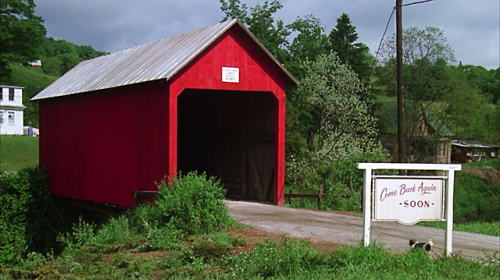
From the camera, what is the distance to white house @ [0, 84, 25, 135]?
6314 cm

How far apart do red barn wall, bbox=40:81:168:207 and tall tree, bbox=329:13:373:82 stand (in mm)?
34632

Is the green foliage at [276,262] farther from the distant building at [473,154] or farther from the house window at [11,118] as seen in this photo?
the house window at [11,118]

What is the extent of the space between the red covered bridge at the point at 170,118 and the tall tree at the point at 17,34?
2238 cm

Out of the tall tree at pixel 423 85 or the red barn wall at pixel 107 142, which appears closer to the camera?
the red barn wall at pixel 107 142

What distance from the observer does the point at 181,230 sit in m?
10.1

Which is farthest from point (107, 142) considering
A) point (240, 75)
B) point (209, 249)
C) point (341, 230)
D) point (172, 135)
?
point (209, 249)

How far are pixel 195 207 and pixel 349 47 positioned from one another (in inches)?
1701

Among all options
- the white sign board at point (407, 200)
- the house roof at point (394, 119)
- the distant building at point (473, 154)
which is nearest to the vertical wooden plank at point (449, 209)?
the white sign board at point (407, 200)

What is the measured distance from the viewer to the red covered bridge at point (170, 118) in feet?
45.0

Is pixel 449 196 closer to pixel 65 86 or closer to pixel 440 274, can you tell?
pixel 440 274

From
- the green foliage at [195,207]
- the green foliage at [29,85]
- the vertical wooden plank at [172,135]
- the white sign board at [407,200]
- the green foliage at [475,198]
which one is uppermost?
the green foliage at [29,85]

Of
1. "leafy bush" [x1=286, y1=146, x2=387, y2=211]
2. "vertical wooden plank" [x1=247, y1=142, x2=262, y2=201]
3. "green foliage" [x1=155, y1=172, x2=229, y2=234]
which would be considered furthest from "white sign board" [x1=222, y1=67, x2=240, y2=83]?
"leafy bush" [x1=286, y1=146, x2=387, y2=211]

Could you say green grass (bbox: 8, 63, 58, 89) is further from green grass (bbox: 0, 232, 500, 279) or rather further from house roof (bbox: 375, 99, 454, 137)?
green grass (bbox: 0, 232, 500, 279)

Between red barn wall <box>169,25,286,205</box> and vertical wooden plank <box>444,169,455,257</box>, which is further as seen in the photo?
red barn wall <box>169,25,286,205</box>
